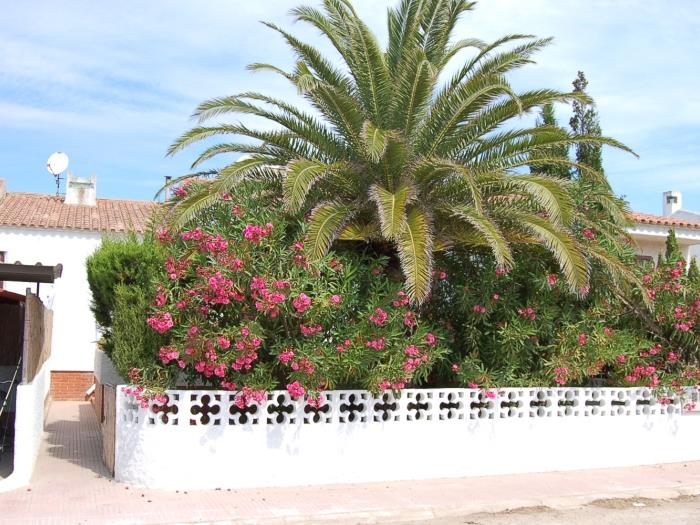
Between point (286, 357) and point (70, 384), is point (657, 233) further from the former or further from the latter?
point (70, 384)

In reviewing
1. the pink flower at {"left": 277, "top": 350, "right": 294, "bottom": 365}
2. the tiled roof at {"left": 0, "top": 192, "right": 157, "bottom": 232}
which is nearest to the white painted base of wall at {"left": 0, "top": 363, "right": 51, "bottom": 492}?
the pink flower at {"left": 277, "top": 350, "right": 294, "bottom": 365}

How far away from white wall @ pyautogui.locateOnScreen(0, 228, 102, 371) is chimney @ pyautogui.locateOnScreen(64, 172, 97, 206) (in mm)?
3636

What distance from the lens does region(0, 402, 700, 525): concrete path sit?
7.39 meters

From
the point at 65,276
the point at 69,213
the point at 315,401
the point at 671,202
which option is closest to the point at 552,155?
the point at 315,401

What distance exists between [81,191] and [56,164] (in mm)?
1310

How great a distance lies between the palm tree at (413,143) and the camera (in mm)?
9023

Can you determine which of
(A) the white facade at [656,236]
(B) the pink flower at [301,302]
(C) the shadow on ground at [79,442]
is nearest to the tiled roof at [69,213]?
(C) the shadow on ground at [79,442]

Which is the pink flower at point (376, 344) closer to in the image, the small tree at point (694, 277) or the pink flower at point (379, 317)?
the pink flower at point (379, 317)

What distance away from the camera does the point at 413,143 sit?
31.8 ft

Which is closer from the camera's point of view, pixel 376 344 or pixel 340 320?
pixel 376 344

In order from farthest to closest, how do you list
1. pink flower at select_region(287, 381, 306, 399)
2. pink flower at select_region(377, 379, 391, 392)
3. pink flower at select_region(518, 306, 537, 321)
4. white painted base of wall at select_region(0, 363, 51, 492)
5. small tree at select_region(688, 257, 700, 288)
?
1. small tree at select_region(688, 257, 700, 288)
2. pink flower at select_region(518, 306, 537, 321)
3. pink flower at select_region(377, 379, 391, 392)
4. pink flower at select_region(287, 381, 306, 399)
5. white painted base of wall at select_region(0, 363, 51, 492)

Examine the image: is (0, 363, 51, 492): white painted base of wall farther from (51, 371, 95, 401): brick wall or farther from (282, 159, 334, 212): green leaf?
(51, 371, 95, 401): brick wall

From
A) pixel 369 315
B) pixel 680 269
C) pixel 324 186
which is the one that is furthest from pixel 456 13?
pixel 680 269

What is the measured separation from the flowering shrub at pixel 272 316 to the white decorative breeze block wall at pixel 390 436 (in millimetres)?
422
